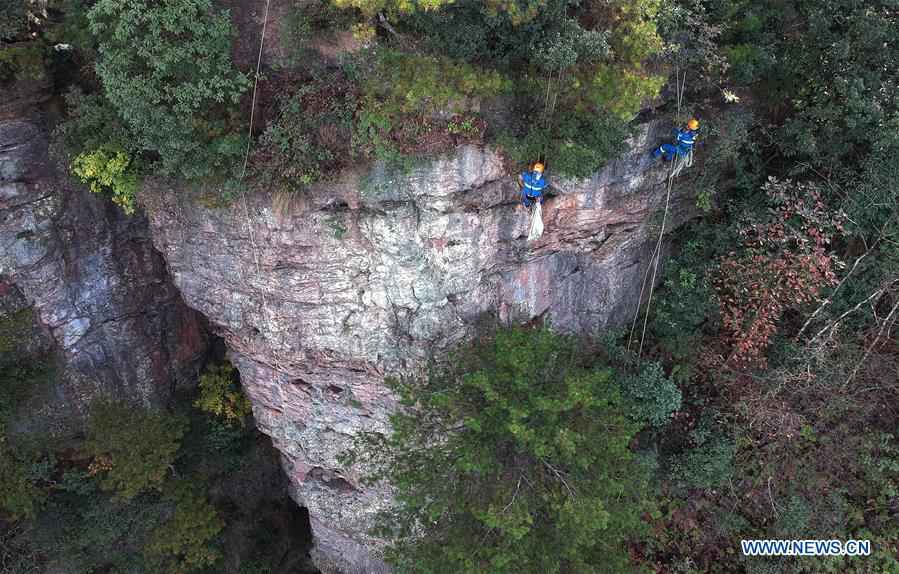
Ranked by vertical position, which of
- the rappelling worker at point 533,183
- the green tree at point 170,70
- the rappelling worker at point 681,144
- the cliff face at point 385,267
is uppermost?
the green tree at point 170,70

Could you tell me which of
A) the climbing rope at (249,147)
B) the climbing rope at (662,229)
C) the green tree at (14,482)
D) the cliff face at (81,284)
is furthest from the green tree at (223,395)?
the climbing rope at (662,229)

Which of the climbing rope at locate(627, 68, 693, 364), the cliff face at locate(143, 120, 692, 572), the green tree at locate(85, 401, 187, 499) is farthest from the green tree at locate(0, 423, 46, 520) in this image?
the climbing rope at locate(627, 68, 693, 364)

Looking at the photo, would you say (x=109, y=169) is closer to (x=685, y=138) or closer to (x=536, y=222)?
(x=536, y=222)

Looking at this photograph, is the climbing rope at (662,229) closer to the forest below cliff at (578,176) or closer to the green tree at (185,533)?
the forest below cliff at (578,176)

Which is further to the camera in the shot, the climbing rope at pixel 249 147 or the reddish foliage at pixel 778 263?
the reddish foliage at pixel 778 263

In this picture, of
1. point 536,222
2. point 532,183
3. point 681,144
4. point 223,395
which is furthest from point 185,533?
point 681,144

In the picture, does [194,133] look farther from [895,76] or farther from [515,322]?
[895,76]

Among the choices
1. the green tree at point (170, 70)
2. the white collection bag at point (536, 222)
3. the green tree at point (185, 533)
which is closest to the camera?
the green tree at point (170, 70)

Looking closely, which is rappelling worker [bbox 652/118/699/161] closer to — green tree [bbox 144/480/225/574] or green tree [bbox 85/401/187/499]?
green tree [bbox 85/401/187/499]
